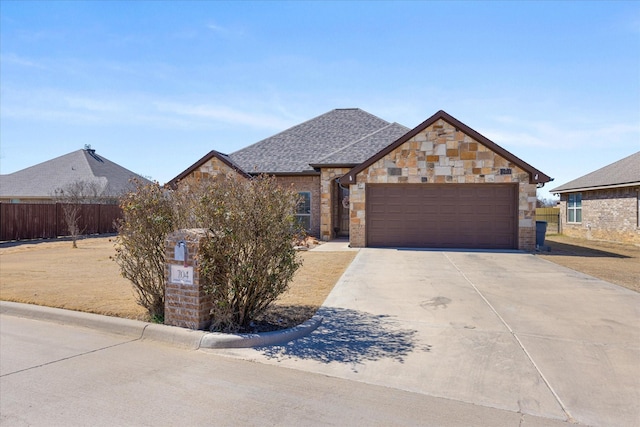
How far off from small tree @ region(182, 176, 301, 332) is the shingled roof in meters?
13.1

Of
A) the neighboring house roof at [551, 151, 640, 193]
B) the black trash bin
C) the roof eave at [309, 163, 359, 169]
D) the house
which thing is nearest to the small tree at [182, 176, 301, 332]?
the house

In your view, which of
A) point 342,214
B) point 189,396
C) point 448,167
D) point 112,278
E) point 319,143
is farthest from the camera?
point 319,143

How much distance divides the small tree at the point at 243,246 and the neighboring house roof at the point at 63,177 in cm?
2719

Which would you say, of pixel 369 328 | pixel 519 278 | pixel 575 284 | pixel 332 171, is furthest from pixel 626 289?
pixel 332 171

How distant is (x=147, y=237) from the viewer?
6.62 m

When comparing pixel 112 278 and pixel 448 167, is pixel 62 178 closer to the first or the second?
pixel 112 278

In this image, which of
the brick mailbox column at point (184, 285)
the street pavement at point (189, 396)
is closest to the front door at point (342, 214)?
the brick mailbox column at point (184, 285)

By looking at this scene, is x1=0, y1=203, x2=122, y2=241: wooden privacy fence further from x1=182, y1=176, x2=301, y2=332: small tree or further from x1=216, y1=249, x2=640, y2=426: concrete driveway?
x1=182, y1=176, x2=301, y2=332: small tree

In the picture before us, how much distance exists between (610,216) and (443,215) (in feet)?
35.1

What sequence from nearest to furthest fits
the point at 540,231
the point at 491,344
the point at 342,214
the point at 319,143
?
the point at 491,344
the point at 540,231
the point at 342,214
the point at 319,143

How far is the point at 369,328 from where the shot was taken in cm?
661

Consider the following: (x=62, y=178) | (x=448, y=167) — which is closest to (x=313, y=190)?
(x=448, y=167)

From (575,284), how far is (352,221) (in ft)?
28.3

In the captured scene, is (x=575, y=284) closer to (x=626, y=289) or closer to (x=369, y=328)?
(x=626, y=289)
